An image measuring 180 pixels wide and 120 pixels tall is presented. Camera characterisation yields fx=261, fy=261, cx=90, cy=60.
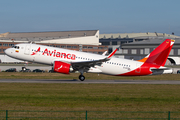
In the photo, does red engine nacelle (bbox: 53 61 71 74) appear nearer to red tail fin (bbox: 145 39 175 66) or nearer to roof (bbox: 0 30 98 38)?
red tail fin (bbox: 145 39 175 66)

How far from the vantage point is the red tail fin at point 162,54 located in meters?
42.4

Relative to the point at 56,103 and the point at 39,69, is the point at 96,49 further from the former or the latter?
the point at 56,103

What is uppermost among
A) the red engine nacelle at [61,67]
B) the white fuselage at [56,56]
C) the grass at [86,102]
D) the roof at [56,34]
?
the roof at [56,34]

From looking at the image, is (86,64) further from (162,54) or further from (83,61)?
(162,54)

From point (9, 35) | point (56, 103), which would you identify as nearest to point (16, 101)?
point (56, 103)

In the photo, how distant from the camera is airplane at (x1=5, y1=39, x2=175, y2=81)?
128 feet

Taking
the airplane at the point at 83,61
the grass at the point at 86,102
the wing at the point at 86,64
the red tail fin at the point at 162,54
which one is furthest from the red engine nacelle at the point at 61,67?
the red tail fin at the point at 162,54

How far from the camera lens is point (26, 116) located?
16.5 m

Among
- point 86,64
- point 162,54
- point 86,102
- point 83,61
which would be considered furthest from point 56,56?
point 86,102

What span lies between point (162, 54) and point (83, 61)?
13356 mm

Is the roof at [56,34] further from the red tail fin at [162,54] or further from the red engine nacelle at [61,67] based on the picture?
the red engine nacelle at [61,67]

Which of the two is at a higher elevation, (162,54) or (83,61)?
(162,54)

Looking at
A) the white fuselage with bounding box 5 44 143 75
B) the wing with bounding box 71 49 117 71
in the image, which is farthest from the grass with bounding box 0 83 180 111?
the white fuselage with bounding box 5 44 143 75

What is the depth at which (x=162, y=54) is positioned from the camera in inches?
1678
